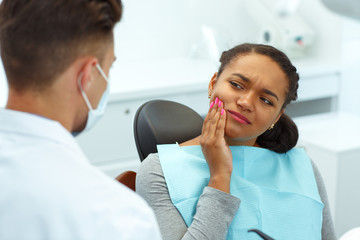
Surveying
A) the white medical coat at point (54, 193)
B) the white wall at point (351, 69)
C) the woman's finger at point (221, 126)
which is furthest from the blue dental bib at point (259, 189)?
the white wall at point (351, 69)

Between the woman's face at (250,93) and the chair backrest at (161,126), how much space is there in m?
0.16

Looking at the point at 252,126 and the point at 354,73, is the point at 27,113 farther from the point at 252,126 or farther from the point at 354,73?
the point at 354,73

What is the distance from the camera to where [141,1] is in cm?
305

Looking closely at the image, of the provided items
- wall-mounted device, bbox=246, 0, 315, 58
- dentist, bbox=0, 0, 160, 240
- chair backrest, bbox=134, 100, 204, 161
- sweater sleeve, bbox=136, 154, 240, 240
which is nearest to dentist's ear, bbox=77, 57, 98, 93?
dentist, bbox=0, 0, 160, 240

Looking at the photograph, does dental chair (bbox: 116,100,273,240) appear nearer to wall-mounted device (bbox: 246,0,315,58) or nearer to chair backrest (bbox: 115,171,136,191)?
chair backrest (bbox: 115,171,136,191)

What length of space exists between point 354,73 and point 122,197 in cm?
258

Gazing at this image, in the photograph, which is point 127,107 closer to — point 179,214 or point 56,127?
point 179,214

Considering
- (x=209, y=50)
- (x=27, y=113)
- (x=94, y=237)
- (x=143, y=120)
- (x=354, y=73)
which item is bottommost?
(x=354, y=73)

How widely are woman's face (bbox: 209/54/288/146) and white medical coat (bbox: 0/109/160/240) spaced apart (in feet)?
1.83

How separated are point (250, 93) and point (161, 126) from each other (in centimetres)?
27

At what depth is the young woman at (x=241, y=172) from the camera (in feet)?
3.97

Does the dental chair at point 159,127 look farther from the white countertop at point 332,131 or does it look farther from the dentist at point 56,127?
the white countertop at point 332,131

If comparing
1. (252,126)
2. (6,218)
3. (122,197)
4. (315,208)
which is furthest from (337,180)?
(6,218)

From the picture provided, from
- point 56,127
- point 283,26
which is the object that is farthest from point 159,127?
point 283,26
